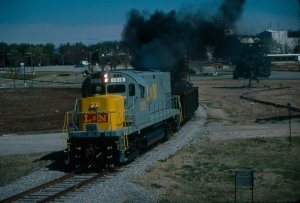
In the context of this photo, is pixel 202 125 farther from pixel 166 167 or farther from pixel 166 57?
pixel 166 167

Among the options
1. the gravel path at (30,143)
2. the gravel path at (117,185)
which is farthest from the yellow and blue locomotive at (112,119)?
the gravel path at (30,143)

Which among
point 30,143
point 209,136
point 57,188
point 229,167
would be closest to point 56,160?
point 57,188

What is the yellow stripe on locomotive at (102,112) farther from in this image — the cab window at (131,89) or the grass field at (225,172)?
the grass field at (225,172)

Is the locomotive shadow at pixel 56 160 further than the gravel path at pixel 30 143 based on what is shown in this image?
No

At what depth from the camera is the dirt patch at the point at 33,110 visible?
31.8m

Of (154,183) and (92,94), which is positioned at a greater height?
(92,94)

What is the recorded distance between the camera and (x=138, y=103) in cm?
1788

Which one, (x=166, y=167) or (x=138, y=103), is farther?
(x=138, y=103)

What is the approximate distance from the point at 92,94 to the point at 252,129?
39.8 feet

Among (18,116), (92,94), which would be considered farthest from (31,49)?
(92,94)

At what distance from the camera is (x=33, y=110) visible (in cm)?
4206

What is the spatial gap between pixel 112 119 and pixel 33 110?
1095 inches

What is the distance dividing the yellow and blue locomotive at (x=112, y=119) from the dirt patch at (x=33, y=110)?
42.3 ft

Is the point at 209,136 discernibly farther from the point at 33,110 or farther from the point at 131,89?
the point at 33,110
